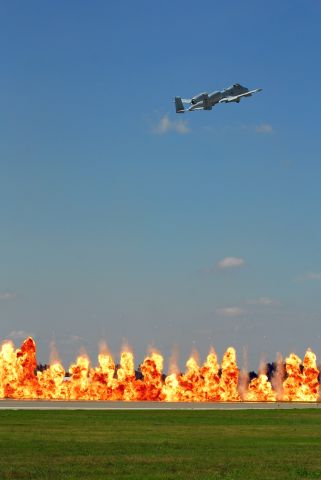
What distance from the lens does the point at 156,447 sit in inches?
1679

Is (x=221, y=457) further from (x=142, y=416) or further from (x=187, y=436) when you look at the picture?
(x=142, y=416)

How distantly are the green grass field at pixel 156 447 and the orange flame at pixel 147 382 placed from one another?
81816 millimetres

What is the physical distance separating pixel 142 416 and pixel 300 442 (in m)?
26.2

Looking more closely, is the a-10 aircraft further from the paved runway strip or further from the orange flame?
the orange flame

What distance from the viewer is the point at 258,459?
3756 centimetres

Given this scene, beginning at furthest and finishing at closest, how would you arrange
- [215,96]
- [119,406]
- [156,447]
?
[119,406]
[215,96]
[156,447]

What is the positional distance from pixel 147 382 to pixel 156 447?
4602 inches

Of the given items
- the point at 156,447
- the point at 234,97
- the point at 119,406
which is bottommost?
the point at 156,447

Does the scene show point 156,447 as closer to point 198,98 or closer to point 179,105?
point 198,98

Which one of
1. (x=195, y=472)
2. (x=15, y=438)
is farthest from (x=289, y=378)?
(x=195, y=472)

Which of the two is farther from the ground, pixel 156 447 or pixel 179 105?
pixel 179 105

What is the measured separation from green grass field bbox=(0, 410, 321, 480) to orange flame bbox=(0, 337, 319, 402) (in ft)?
268

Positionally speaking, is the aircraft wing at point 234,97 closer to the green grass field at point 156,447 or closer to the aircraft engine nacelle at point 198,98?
the aircraft engine nacelle at point 198,98

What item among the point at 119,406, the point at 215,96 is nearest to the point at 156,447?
the point at 119,406
